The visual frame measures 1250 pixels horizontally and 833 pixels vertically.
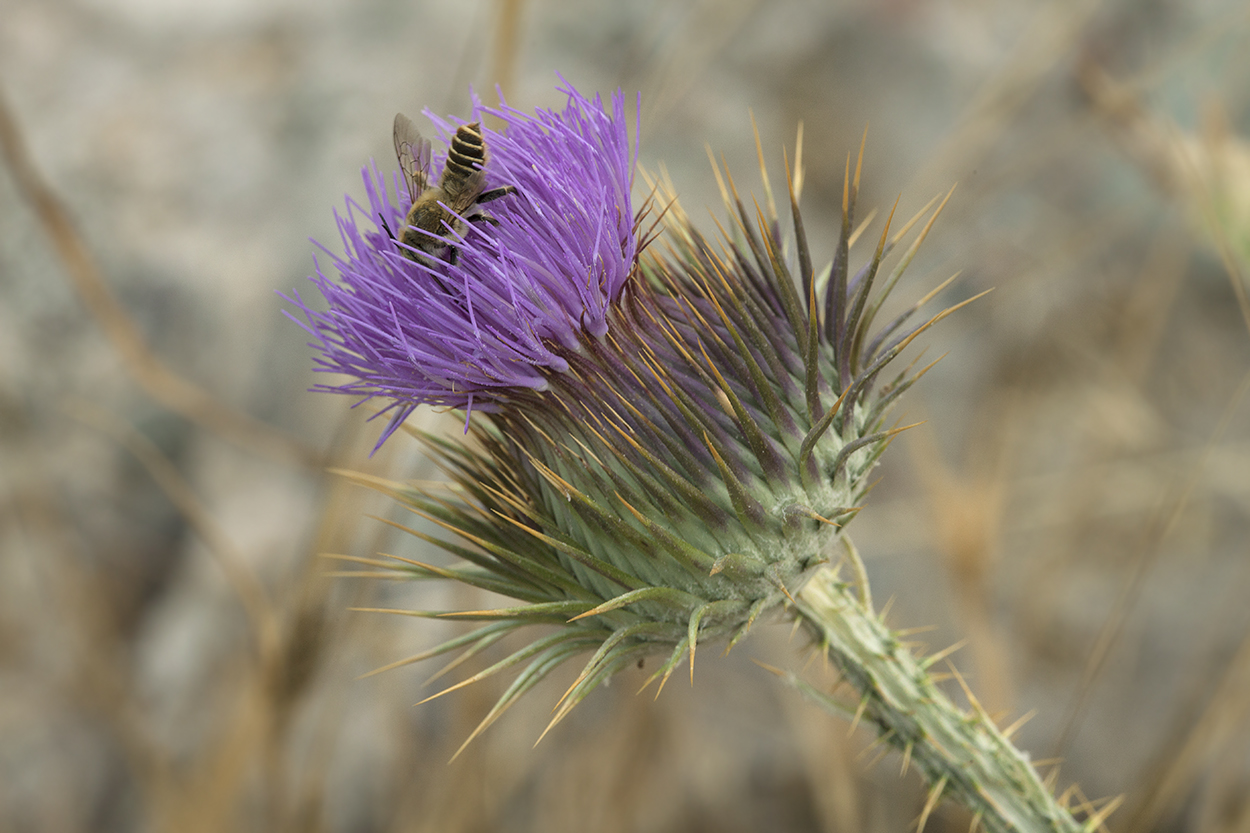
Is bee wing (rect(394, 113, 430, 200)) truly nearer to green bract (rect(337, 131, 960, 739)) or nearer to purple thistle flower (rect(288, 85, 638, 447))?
purple thistle flower (rect(288, 85, 638, 447))

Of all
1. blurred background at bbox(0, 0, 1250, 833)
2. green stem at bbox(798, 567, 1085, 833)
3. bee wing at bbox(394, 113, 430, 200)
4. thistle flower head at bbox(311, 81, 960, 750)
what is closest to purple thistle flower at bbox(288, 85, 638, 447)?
thistle flower head at bbox(311, 81, 960, 750)

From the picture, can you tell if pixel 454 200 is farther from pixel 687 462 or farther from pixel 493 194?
pixel 687 462

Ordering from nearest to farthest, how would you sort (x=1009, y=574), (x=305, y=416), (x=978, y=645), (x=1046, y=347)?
(x=978, y=645) → (x=1009, y=574) → (x=305, y=416) → (x=1046, y=347)

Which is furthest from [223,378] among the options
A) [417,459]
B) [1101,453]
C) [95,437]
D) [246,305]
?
[1101,453]

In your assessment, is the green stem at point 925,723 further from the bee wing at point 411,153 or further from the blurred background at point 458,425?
the bee wing at point 411,153

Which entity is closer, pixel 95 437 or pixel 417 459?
pixel 417 459

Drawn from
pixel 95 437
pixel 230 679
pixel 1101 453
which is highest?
pixel 1101 453

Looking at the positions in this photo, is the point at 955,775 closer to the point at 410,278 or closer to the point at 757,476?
the point at 757,476
